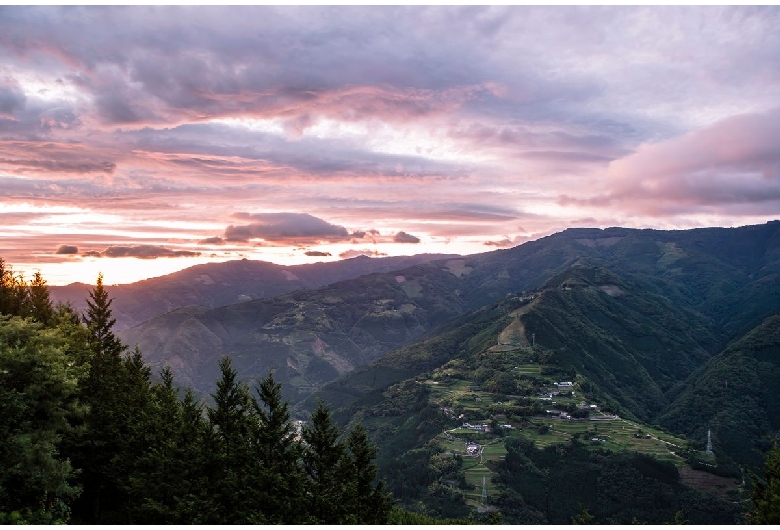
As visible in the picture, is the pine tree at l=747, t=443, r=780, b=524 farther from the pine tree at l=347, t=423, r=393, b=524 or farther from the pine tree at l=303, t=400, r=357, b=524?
the pine tree at l=303, t=400, r=357, b=524

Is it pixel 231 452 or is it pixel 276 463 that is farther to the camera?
pixel 231 452

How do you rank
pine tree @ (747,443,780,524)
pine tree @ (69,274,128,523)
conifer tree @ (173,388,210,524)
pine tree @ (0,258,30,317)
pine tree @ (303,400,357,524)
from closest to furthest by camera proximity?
1. conifer tree @ (173,388,210,524)
2. pine tree @ (303,400,357,524)
3. pine tree @ (747,443,780,524)
4. pine tree @ (69,274,128,523)
5. pine tree @ (0,258,30,317)

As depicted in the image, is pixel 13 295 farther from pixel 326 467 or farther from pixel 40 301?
pixel 326 467

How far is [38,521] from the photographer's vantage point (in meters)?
32.1

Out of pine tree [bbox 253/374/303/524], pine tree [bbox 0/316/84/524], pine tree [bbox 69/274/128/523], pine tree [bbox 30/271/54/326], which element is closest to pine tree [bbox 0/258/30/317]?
pine tree [bbox 30/271/54/326]

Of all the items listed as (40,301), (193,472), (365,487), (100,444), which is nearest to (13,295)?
(40,301)

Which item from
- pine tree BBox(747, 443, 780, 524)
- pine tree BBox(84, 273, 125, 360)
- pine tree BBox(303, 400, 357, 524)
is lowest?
pine tree BBox(747, 443, 780, 524)

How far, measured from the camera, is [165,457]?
140 ft

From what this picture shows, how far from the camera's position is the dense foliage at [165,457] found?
121 ft

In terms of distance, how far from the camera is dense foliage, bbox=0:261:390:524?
121 feet

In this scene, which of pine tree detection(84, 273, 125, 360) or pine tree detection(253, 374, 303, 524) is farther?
pine tree detection(84, 273, 125, 360)

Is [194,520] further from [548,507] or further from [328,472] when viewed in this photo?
[548,507]

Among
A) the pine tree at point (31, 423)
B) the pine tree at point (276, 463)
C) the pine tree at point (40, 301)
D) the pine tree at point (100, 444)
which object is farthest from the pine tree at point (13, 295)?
the pine tree at point (276, 463)

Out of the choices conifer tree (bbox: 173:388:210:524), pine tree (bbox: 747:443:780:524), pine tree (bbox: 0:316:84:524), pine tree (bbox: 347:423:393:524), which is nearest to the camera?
pine tree (bbox: 0:316:84:524)
